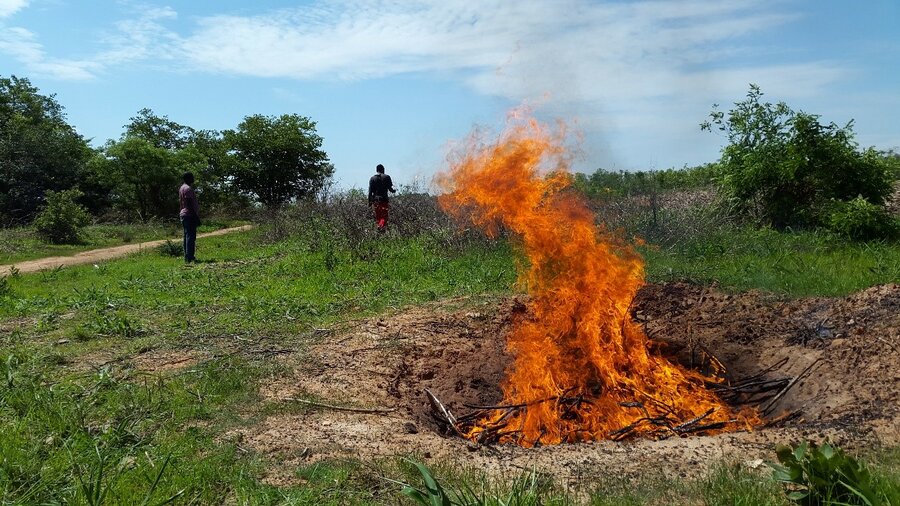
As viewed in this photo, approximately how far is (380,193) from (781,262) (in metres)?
8.37

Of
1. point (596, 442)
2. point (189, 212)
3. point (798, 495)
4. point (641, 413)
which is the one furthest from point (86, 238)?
point (798, 495)

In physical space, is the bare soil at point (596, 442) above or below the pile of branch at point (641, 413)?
above

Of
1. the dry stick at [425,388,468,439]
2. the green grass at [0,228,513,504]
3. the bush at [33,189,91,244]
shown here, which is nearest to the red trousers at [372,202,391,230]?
the green grass at [0,228,513,504]

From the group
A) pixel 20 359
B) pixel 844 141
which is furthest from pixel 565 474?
pixel 844 141

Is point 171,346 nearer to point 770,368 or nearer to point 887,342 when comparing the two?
point 770,368

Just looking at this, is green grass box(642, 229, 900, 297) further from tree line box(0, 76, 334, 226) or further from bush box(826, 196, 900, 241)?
tree line box(0, 76, 334, 226)

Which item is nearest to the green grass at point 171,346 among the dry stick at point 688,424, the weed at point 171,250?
the weed at point 171,250

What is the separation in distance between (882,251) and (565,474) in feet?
26.6

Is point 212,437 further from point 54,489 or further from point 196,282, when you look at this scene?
point 196,282

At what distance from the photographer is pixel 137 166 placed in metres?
24.2

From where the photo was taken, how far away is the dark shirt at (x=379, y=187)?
14.2 metres

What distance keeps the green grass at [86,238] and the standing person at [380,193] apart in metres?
8.52

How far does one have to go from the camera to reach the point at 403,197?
15664 millimetres

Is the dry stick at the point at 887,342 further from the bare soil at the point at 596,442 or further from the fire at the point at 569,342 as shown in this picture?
the fire at the point at 569,342
